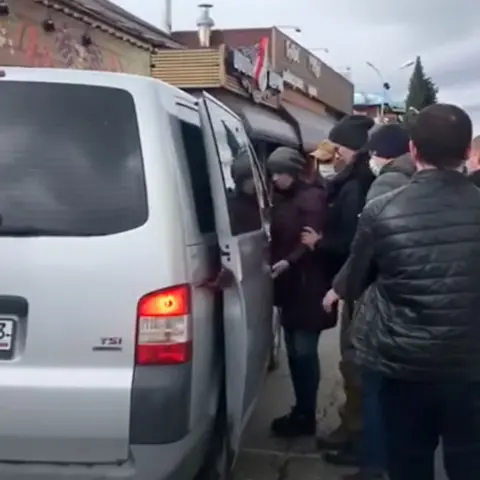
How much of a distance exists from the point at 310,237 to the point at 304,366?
82 cm

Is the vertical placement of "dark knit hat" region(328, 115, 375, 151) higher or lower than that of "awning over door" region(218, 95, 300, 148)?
lower

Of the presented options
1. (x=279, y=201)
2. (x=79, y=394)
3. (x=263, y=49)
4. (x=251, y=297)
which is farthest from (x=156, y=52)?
(x=79, y=394)

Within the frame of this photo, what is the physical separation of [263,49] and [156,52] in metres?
3.94

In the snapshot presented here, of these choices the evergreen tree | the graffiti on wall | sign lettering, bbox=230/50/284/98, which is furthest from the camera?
the evergreen tree

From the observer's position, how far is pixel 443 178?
3.40 m

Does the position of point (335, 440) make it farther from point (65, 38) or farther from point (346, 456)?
point (65, 38)

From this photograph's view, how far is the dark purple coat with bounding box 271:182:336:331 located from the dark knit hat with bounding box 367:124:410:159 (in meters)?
0.62

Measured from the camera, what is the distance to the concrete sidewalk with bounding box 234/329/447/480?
209 inches

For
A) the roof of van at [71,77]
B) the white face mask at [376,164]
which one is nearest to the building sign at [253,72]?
the white face mask at [376,164]

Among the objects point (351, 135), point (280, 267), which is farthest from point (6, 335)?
point (351, 135)

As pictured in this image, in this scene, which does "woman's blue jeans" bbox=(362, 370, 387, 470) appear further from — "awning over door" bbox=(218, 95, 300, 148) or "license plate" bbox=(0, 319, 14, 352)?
"awning over door" bbox=(218, 95, 300, 148)

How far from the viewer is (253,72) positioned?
767 inches

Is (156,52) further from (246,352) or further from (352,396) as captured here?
(246,352)

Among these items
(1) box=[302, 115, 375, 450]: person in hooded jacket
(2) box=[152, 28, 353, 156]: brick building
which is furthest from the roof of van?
(2) box=[152, 28, 353, 156]: brick building
